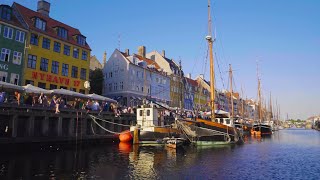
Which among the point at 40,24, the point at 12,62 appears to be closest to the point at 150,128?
the point at 12,62

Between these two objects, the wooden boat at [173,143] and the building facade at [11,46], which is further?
the building facade at [11,46]

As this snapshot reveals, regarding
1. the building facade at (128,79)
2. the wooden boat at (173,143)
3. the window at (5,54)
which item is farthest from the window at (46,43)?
the wooden boat at (173,143)

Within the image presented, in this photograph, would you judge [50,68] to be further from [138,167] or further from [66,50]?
[138,167]

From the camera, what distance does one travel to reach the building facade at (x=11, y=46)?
38731mm

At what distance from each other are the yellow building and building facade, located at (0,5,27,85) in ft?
3.10

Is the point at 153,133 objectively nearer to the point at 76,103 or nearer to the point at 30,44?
the point at 76,103

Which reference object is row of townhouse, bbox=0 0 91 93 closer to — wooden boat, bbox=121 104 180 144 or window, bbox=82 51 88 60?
window, bbox=82 51 88 60

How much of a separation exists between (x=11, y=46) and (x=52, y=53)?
699 centimetres

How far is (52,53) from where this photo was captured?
46.0 m

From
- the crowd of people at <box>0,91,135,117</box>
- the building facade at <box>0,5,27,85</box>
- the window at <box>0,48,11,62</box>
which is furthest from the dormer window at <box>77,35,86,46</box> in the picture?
the crowd of people at <box>0,91,135,117</box>

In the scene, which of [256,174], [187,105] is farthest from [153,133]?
[187,105]

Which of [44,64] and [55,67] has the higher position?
[44,64]

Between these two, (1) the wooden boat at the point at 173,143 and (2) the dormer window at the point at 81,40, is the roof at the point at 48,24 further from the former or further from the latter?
(1) the wooden boat at the point at 173,143

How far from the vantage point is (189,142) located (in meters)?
37.6
